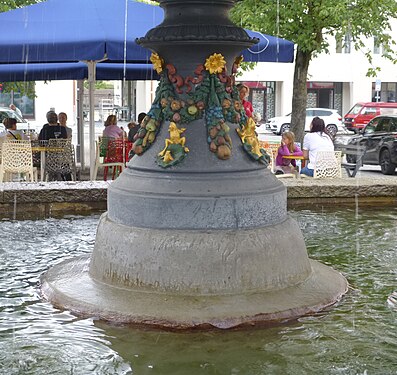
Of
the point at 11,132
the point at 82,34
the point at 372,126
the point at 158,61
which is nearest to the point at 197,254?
the point at 158,61

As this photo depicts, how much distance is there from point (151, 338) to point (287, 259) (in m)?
1.28

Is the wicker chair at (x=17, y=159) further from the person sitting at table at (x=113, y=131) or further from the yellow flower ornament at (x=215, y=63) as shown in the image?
the yellow flower ornament at (x=215, y=63)

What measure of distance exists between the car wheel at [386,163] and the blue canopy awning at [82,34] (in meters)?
9.29

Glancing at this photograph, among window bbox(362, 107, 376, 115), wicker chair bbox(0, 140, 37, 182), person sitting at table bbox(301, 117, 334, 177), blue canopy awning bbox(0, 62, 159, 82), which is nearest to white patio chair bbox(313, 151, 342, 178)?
person sitting at table bbox(301, 117, 334, 177)

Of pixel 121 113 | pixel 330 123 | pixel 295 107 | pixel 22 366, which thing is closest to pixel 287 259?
pixel 22 366

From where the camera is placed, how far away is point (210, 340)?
4.48 m

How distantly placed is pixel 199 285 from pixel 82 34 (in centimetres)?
703

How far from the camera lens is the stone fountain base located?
4832 millimetres

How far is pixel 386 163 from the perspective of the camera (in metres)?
21.4

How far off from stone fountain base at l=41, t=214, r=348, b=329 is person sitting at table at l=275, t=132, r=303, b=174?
7169 millimetres

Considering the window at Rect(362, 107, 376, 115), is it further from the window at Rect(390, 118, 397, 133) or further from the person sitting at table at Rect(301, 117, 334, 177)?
the person sitting at table at Rect(301, 117, 334, 177)

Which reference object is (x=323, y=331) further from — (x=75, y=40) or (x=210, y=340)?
(x=75, y=40)

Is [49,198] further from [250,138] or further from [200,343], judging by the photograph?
[200,343]

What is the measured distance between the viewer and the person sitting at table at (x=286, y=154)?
12.7 meters
